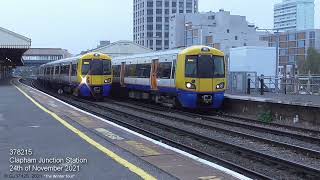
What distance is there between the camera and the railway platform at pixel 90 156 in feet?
25.7

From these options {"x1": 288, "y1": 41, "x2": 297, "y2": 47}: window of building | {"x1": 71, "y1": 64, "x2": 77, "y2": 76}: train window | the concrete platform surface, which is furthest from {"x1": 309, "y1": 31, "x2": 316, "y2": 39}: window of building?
the concrete platform surface

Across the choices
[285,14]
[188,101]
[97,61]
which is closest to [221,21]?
[285,14]

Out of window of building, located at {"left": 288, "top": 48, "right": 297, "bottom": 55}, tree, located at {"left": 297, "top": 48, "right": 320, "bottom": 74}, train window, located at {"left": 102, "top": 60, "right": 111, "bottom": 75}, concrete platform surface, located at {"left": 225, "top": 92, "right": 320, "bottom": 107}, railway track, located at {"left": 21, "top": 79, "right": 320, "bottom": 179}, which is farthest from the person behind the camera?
window of building, located at {"left": 288, "top": 48, "right": 297, "bottom": 55}

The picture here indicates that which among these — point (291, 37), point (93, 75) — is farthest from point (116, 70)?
point (291, 37)

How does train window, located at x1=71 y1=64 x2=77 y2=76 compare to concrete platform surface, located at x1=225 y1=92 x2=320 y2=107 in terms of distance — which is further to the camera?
train window, located at x1=71 y1=64 x2=77 y2=76

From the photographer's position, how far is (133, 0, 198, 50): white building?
341 ft

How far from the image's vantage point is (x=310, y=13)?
142 meters

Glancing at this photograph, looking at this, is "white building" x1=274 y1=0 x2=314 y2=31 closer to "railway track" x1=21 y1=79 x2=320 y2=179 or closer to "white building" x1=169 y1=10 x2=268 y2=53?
"white building" x1=169 y1=10 x2=268 y2=53

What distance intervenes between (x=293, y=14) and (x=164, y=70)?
126850 millimetres

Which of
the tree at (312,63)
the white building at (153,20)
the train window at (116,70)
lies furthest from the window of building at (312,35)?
the train window at (116,70)

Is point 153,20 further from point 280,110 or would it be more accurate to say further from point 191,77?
point 280,110

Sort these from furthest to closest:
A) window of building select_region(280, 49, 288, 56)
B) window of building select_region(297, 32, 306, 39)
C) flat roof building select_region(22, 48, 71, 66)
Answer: window of building select_region(280, 49, 288, 56), window of building select_region(297, 32, 306, 39), flat roof building select_region(22, 48, 71, 66)

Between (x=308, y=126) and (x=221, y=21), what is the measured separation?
3934 inches

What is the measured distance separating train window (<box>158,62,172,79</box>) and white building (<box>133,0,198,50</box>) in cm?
7484
